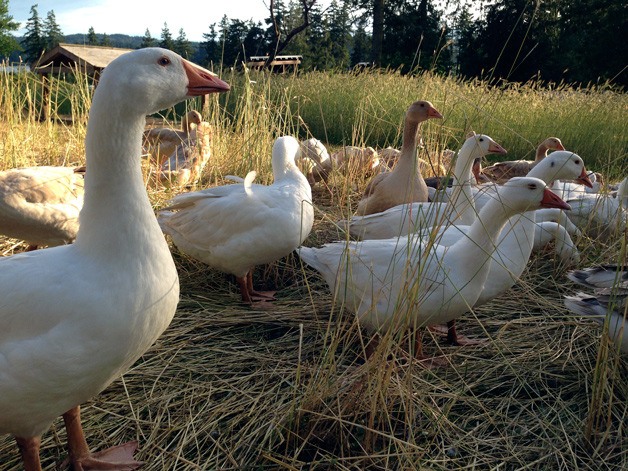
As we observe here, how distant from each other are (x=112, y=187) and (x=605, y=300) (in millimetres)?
2270

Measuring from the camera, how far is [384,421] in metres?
2.20

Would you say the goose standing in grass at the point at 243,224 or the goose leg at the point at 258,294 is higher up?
the goose standing in grass at the point at 243,224

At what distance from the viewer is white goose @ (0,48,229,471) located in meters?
1.66

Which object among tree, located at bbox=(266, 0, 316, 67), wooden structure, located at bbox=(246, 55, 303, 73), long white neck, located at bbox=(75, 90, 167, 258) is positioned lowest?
long white neck, located at bbox=(75, 90, 167, 258)

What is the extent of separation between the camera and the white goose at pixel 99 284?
1.66 metres

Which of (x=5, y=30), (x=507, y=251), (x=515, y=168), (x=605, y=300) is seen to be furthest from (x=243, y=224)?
(x=5, y=30)

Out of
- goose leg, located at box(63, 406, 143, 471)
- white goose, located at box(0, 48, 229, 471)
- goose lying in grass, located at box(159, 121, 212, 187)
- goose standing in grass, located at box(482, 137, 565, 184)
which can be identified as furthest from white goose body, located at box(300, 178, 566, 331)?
goose standing in grass, located at box(482, 137, 565, 184)

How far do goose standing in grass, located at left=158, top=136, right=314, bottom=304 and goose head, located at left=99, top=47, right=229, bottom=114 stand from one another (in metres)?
1.52

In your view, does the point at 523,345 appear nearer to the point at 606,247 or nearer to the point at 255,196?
the point at 606,247

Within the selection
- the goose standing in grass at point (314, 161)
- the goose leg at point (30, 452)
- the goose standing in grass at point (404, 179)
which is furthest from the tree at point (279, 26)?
the goose leg at point (30, 452)

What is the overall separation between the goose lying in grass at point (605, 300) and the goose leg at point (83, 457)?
211cm

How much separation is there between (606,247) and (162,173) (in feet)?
12.8

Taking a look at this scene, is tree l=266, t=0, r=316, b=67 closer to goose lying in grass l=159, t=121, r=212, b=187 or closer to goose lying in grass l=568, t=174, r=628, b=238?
goose lying in grass l=159, t=121, r=212, b=187

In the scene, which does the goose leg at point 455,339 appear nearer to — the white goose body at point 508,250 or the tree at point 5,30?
the white goose body at point 508,250
